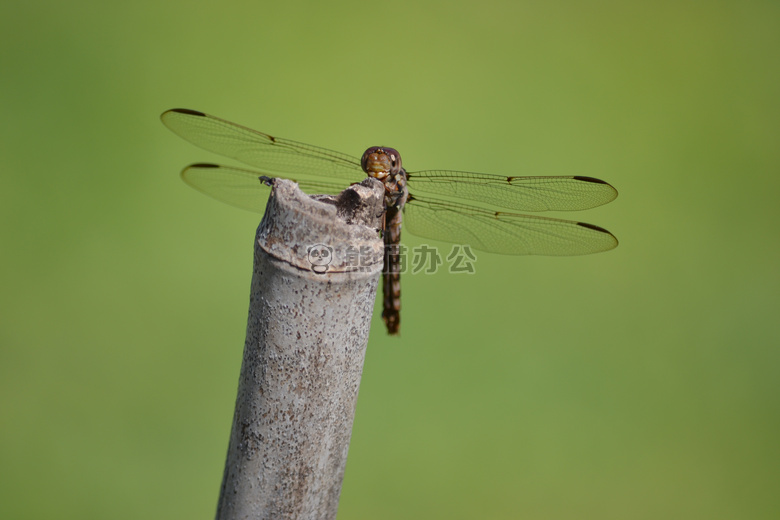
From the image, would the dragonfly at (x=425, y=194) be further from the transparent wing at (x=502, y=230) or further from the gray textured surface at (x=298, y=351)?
the gray textured surface at (x=298, y=351)

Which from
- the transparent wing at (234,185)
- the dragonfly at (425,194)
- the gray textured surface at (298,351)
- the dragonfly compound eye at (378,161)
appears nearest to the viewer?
the gray textured surface at (298,351)

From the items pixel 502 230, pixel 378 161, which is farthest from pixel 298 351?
pixel 502 230

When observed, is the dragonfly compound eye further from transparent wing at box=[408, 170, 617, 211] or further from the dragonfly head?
transparent wing at box=[408, 170, 617, 211]

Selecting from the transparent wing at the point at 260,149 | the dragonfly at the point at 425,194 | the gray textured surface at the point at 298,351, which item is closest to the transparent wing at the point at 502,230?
the dragonfly at the point at 425,194

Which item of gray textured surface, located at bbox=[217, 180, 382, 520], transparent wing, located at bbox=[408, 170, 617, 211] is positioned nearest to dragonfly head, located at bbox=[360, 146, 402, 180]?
transparent wing, located at bbox=[408, 170, 617, 211]

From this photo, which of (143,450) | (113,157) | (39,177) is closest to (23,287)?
(39,177)

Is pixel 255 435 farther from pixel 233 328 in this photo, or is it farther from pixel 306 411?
pixel 233 328
